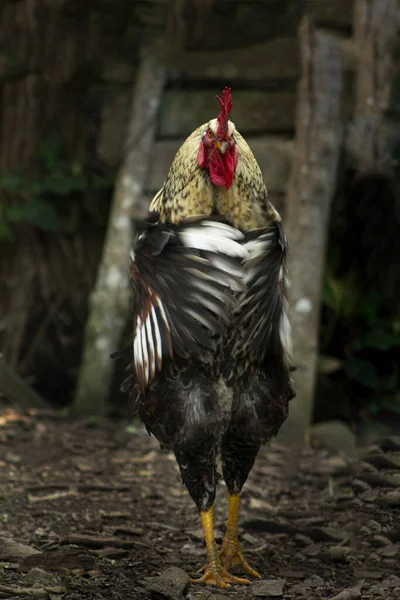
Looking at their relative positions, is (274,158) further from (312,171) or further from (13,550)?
(13,550)

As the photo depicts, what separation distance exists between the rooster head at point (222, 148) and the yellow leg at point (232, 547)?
1.34 metres

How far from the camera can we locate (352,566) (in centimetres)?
315

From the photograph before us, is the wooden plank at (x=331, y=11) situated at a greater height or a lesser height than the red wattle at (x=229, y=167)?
greater

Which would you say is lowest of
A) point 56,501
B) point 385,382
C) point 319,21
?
point 56,501

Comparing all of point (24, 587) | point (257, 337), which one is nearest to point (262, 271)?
point (257, 337)

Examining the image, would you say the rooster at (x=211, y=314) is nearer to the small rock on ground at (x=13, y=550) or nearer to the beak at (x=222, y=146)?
the beak at (x=222, y=146)

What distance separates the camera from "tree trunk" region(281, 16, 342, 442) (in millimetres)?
5445

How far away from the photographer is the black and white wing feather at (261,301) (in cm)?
304

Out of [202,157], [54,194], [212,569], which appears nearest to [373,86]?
[54,194]

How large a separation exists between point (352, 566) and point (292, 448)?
6.66 feet

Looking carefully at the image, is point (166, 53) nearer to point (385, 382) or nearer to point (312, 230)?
point (312, 230)

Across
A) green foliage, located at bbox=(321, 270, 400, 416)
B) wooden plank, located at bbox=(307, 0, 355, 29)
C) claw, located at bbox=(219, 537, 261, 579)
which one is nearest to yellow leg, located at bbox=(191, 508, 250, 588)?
claw, located at bbox=(219, 537, 261, 579)

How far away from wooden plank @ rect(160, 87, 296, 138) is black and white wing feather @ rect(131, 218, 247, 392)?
9.26 feet

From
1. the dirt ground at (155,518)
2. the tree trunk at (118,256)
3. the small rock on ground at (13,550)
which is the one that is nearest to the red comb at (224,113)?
the dirt ground at (155,518)
